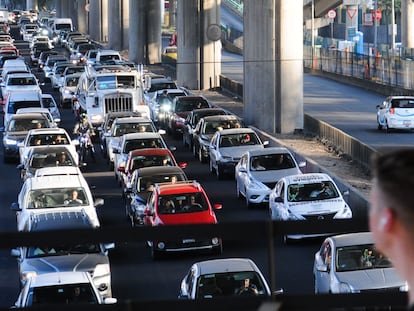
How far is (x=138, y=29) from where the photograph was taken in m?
86.1

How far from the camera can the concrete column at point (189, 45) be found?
66.1 meters

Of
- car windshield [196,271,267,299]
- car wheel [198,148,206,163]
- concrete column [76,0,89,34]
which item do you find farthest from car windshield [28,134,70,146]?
concrete column [76,0,89,34]

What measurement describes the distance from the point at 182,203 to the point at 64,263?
225 inches

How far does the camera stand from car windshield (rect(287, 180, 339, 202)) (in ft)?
83.3

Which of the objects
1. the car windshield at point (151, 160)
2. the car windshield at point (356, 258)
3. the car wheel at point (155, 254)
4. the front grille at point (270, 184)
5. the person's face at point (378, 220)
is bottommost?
the car wheel at point (155, 254)

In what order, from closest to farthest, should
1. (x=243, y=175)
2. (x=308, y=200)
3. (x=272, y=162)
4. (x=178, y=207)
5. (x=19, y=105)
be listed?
1. (x=178, y=207)
2. (x=308, y=200)
3. (x=243, y=175)
4. (x=272, y=162)
5. (x=19, y=105)

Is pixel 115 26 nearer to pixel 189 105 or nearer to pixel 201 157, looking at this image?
pixel 189 105

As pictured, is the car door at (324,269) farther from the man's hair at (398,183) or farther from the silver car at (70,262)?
the man's hair at (398,183)

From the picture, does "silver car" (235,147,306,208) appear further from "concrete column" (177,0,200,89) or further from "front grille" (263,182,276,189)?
"concrete column" (177,0,200,89)

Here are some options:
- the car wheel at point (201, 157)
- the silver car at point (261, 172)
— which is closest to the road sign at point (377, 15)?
the car wheel at point (201, 157)

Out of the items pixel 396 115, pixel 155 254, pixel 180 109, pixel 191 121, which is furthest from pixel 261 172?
pixel 180 109

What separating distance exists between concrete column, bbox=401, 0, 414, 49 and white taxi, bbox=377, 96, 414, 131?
135 feet

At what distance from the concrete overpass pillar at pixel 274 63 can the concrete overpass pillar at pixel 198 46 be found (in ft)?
65.6

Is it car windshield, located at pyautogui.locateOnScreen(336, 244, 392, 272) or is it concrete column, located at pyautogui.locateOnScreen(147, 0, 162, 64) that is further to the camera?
concrete column, located at pyautogui.locateOnScreen(147, 0, 162, 64)
